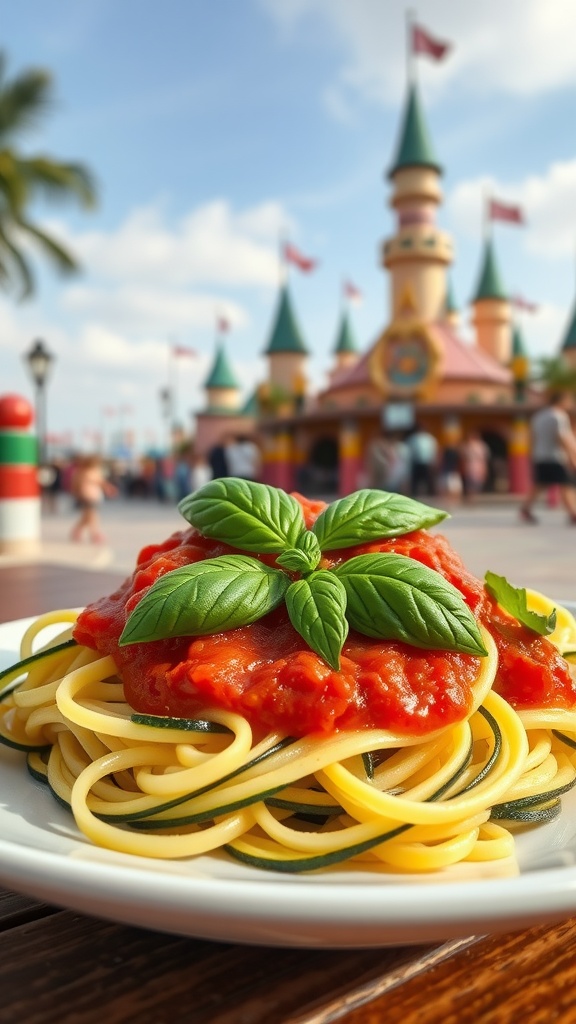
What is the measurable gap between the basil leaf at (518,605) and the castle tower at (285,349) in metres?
36.9

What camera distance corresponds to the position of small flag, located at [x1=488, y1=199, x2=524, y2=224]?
3600 cm

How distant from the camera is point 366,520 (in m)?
1.30

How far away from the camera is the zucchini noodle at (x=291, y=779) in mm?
988

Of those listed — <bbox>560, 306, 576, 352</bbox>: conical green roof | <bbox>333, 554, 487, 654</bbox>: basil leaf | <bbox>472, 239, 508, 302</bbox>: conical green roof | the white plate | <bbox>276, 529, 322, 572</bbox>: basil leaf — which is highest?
<bbox>472, 239, 508, 302</bbox>: conical green roof

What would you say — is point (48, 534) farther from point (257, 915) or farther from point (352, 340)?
point (352, 340)

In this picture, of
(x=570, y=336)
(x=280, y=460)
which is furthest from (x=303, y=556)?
(x=570, y=336)

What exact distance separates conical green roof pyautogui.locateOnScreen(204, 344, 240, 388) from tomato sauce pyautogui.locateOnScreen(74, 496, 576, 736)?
44.4 metres

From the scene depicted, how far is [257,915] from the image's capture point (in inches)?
25.2

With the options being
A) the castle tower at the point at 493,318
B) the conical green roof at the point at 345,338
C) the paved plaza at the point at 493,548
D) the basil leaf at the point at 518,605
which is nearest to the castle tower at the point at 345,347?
the conical green roof at the point at 345,338

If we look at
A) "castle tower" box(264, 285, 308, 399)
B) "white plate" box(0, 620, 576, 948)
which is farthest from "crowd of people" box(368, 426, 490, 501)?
"white plate" box(0, 620, 576, 948)

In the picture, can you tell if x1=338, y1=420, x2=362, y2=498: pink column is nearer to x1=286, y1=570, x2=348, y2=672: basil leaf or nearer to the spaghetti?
the spaghetti

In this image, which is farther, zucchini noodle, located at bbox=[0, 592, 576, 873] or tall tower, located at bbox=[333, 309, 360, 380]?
tall tower, located at bbox=[333, 309, 360, 380]

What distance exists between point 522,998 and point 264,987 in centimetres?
24

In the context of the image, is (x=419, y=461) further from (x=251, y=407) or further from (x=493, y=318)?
(x=251, y=407)
